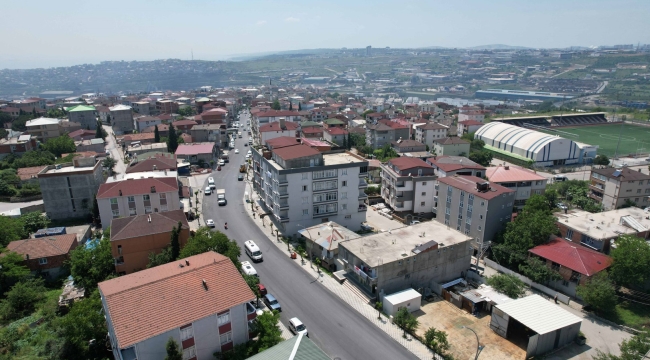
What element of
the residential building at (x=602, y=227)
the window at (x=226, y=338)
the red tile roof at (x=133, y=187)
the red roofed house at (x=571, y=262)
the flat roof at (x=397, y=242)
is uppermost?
the red tile roof at (x=133, y=187)

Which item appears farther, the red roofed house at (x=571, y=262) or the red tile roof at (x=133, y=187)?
the red tile roof at (x=133, y=187)

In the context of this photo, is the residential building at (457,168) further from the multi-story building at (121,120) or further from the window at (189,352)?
the multi-story building at (121,120)

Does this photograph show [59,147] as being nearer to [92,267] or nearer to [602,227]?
[92,267]

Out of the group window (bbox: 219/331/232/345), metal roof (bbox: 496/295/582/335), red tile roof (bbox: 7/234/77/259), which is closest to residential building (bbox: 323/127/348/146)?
red tile roof (bbox: 7/234/77/259)

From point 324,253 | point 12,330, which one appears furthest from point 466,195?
point 12,330

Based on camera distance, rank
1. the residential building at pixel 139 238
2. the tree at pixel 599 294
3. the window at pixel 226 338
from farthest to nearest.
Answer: the residential building at pixel 139 238, the tree at pixel 599 294, the window at pixel 226 338

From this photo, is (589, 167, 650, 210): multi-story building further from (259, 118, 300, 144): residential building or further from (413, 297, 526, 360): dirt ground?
(259, 118, 300, 144): residential building

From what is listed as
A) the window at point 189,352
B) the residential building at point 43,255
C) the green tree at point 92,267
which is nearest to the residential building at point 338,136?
the residential building at point 43,255

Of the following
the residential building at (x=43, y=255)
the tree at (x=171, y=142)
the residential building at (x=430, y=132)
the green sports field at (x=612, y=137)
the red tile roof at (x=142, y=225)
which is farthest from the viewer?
the green sports field at (x=612, y=137)

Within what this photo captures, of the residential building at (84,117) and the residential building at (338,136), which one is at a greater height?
the residential building at (84,117)
